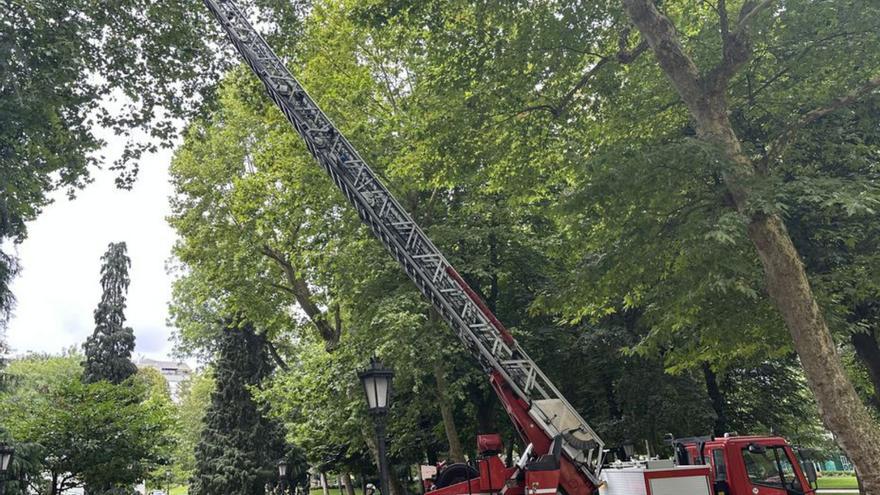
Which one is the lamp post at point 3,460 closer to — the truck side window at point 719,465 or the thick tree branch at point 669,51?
the truck side window at point 719,465

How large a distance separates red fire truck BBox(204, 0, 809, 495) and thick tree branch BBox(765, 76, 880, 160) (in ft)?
17.2

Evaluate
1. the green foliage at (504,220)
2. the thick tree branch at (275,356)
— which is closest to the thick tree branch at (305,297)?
the green foliage at (504,220)

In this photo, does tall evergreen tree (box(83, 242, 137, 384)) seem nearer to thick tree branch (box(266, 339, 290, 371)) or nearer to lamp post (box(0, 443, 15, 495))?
thick tree branch (box(266, 339, 290, 371))

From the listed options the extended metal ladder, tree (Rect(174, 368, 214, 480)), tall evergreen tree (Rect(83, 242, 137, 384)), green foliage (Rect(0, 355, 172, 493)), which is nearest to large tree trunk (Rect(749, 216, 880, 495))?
the extended metal ladder

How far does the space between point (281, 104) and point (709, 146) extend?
779 cm

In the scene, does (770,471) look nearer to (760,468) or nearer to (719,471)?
(760,468)

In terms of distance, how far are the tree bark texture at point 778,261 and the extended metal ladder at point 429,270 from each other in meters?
3.39

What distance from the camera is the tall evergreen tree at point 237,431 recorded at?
101 feet

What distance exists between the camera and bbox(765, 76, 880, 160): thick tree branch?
980 cm

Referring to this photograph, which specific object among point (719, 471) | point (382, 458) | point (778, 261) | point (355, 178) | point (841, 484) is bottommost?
point (841, 484)

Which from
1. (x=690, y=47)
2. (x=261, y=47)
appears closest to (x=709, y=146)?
(x=690, y=47)

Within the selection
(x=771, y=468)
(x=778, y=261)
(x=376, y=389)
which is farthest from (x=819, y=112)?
(x=376, y=389)

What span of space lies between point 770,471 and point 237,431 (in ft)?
88.6

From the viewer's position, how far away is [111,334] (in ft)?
129
